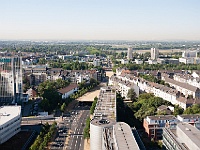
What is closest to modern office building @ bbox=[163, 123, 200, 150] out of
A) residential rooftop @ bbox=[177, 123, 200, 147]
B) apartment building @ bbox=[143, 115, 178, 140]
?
residential rooftop @ bbox=[177, 123, 200, 147]

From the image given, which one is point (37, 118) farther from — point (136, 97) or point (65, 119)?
point (136, 97)

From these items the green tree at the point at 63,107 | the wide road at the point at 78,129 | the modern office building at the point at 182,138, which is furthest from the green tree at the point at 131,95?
the modern office building at the point at 182,138

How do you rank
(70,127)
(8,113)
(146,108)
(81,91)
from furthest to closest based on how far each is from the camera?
(81,91)
(146,108)
(70,127)
(8,113)

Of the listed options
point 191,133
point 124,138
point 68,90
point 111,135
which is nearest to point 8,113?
point 111,135

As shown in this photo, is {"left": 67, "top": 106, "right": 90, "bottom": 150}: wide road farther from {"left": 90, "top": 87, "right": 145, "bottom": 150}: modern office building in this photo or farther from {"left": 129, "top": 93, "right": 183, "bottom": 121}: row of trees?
{"left": 129, "top": 93, "right": 183, "bottom": 121}: row of trees

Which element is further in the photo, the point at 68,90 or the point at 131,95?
the point at 68,90

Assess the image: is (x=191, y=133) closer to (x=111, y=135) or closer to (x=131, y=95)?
(x=111, y=135)
